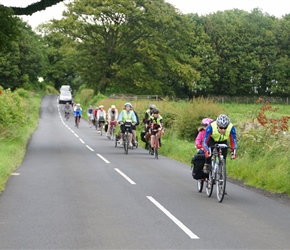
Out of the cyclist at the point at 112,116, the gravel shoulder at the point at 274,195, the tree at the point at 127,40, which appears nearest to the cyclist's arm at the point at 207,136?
the gravel shoulder at the point at 274,195

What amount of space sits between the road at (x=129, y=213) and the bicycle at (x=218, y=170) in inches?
11.0

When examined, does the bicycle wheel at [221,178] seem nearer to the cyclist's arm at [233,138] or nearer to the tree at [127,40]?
the cyclist's arm at [233,138]

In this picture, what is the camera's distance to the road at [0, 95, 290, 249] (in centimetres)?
788

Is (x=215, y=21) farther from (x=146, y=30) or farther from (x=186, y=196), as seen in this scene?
(x=186, y=196)

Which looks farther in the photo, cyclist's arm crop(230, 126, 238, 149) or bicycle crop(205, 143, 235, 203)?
cyclist's arm crop(230, 126, 238, 149)

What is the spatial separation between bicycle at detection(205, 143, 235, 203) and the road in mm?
279

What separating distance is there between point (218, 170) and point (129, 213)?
239cm

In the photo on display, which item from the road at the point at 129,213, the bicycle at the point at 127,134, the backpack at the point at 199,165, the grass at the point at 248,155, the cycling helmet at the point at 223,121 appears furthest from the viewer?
the bicycle at the point at 127,134

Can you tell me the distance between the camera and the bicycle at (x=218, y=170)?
11422 mm

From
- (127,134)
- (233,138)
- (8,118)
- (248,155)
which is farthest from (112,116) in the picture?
(233,138)

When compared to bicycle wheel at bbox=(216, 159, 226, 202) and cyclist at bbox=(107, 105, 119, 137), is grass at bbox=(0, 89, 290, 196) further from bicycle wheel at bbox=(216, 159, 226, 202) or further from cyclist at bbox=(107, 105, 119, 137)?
cyclist at bbox=(107, 105, 119, 137)

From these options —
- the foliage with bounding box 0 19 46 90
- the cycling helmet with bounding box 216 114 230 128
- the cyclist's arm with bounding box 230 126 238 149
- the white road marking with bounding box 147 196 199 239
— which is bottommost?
the white road marking with bounding box 147 196 199 239

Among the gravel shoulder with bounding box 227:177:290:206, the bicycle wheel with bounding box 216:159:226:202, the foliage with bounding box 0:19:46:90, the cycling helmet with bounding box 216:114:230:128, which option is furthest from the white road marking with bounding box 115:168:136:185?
the foliage with bounding box 0:19:46:90

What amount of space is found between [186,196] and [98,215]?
3.02m
